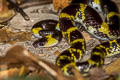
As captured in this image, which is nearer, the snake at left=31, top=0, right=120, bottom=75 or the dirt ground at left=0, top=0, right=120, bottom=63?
the snake at left=31, top=0, right=120, bottom=75

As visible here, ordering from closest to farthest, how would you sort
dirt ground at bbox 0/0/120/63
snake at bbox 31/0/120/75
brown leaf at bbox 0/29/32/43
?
snake at bbox 31/0/120/75 → dirt ground at bbox 0/0/120/63 → brown leaf at bbox 0/29/32/43

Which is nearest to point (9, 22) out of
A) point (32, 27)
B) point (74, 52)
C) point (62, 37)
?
point (32, 27)

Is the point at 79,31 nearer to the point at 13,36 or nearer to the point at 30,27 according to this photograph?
the point at 30,27

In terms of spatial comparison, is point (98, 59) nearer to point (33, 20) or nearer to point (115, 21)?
point (115, 21)

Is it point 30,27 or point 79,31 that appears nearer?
point 79,31

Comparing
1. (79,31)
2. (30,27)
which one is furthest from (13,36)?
(79,31)

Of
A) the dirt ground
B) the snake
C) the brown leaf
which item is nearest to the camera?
the snake

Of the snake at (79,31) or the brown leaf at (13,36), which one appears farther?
the brown leaf at (13,36)

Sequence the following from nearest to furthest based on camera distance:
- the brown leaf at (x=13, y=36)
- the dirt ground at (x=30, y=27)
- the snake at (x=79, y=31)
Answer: the snake at (x=79, y=31) < the dirt ground at (x=30, y=27) < the brown leaf at (x=13, y=36)
